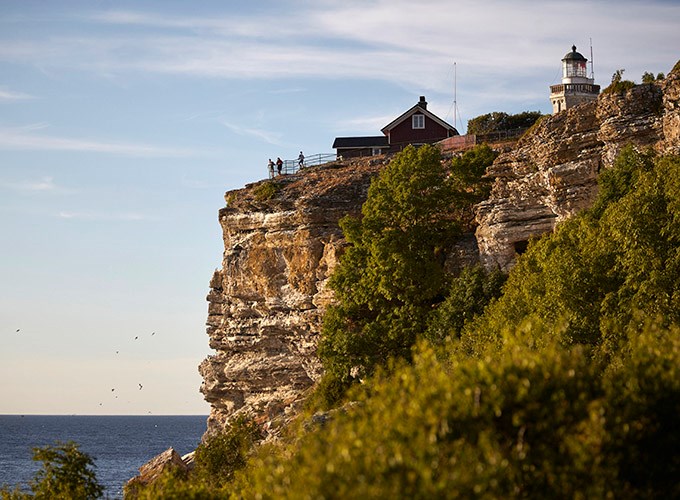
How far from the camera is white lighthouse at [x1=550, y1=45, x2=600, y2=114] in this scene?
352 ft

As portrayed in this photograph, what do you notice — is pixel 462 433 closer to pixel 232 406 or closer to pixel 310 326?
pixel 310 326

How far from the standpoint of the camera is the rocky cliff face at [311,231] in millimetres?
66125

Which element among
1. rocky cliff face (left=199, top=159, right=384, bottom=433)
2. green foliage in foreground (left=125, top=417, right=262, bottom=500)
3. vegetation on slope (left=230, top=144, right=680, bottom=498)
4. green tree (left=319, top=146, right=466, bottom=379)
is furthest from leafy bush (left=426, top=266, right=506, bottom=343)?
vegetation on slope (left=230, top=144, right=680, bottom=498)

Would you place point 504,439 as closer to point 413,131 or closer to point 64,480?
point 64,480

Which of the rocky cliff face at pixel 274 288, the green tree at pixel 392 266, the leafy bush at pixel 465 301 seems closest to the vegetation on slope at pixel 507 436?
the leafy bush at pixel 465 301

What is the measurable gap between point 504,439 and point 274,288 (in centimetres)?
5629

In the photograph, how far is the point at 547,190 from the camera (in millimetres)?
68750

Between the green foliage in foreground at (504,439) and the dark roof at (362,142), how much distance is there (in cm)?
7854

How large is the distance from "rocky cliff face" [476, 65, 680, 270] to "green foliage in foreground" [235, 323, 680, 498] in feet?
108

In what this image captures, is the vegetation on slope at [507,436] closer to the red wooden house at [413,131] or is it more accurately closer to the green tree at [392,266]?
the green tree at [392,266]

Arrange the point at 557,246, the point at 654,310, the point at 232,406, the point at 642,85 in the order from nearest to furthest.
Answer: the point at 654,310
the point at 557,246
the point at 642,85
the point at 232,406

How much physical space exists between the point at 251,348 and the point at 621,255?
38.1 metres

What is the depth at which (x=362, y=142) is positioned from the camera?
109875 mm

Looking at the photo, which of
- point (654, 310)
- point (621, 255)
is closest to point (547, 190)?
point (621, 255)
